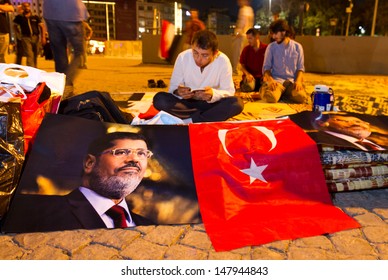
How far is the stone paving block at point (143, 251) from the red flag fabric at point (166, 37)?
33.6ft

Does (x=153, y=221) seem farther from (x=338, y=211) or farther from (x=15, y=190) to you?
(x=338, y=211)

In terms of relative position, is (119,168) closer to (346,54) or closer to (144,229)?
(144,229)

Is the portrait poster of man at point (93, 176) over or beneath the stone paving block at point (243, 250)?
over

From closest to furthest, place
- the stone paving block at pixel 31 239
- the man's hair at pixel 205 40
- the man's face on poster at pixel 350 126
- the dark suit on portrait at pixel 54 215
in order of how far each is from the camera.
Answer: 1. the stone paving block at pixel 31 239
2. the dark suit on portrait at pixel 54 215
3. the man's face on poster at pixel 350 126
4. the man's hair at pixel 205 40

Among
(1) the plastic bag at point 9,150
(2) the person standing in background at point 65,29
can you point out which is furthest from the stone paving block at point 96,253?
(2) the person standing in background at point 65,29

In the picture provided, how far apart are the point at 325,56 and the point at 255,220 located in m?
11.5

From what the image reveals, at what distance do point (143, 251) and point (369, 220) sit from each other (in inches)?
52.5

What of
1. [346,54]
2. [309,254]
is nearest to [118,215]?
[309,254]

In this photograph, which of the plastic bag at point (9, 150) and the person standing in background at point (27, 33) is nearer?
the plastic bag at point (9, 150)

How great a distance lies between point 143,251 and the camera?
2.07 metres

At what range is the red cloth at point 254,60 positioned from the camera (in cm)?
720

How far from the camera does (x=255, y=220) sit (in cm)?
229

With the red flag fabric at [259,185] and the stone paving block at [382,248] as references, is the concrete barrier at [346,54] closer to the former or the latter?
the red flag fabric at [259,185]
